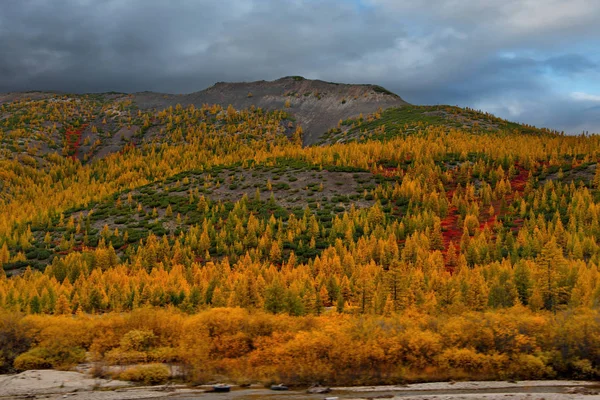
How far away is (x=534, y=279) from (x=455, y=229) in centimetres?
4697

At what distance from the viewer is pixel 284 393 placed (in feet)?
106

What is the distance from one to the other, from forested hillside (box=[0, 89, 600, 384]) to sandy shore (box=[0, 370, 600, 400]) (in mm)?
2036

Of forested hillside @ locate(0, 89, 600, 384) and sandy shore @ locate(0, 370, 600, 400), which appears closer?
sandy shore @ locate(0, 370, 600, 400)

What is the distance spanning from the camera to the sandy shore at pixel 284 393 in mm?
29938

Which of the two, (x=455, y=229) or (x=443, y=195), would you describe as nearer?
(x=455, y=229)

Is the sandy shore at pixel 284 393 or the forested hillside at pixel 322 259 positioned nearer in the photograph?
the sandy shore at pixel 284 393

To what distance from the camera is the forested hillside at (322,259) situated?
3631 cm

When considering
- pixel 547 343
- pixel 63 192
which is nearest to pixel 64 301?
pixel 547 343

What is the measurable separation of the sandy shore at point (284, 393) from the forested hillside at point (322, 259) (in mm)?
2036

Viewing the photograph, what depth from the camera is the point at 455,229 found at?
102375 mm

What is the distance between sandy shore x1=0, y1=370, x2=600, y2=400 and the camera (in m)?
29.9

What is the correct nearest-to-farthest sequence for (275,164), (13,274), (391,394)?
(391,394)
(13,274)
(275,164)

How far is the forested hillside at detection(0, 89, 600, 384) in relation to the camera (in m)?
36.3

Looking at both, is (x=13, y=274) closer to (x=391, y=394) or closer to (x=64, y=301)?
(x=64, y=301)
